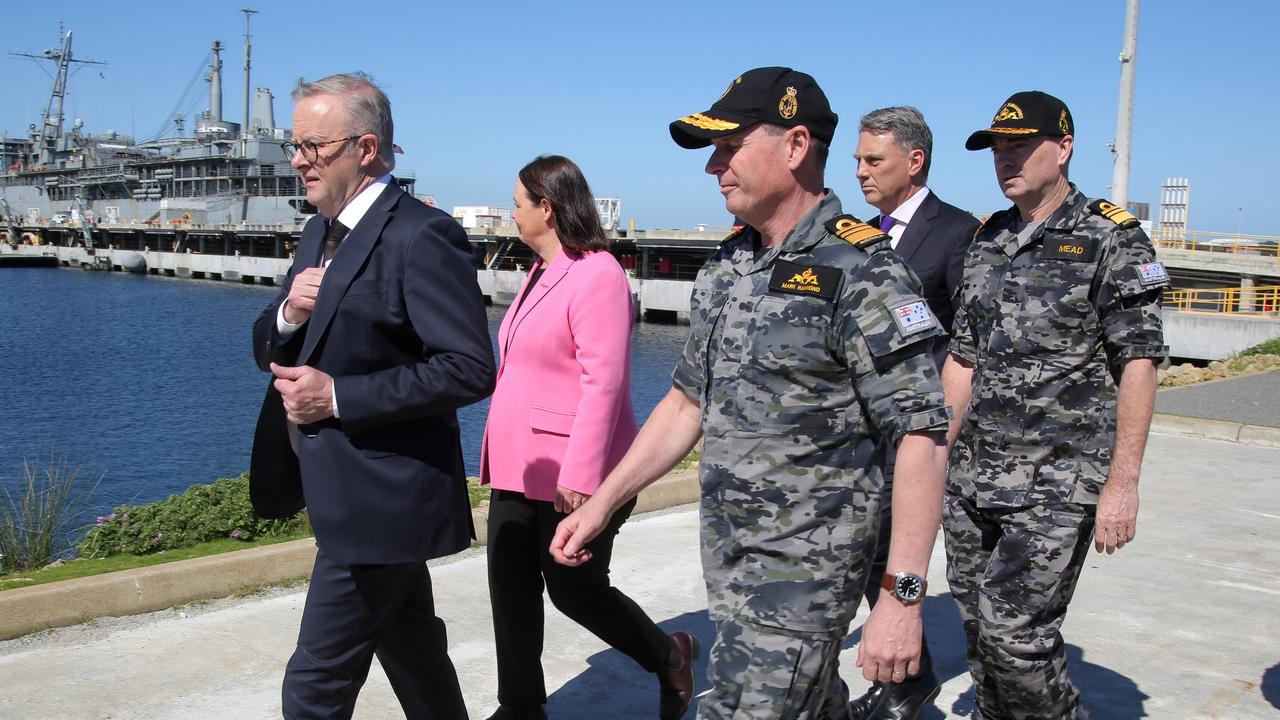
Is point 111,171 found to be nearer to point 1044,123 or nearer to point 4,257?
point 4,257

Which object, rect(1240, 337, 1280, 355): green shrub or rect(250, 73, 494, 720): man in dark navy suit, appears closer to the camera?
rect(250, 73, 494, 720): man in dark navy suit

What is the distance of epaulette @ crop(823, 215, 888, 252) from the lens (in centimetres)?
238

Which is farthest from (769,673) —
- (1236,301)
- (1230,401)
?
(1236,301)

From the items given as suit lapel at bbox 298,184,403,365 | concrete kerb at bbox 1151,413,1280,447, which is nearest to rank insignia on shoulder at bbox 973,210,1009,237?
suit lapel at bbox 298,184,403,365

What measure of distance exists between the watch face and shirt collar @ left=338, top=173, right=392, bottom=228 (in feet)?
5.38

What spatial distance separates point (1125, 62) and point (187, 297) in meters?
63.0

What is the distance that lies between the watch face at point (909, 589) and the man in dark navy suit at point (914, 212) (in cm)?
167

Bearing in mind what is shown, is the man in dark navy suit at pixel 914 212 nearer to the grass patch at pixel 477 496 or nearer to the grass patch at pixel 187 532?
the grass patch at pixel 187 532

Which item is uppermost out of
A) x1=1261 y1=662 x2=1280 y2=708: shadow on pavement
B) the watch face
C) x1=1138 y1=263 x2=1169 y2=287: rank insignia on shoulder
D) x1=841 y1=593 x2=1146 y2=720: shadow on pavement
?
x1=1138 y1=263 x2=1169 y2=287: rank insignia on shoulder

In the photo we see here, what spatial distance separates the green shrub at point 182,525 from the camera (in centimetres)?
557

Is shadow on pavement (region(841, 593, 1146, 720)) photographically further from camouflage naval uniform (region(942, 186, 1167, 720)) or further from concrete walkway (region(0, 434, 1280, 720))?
camouflage naval uniform (region(942, 186, 1167, 720))

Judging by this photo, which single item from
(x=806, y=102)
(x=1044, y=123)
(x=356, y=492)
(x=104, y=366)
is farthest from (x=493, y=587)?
(x=104, y=366)

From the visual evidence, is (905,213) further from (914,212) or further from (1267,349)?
(1267,349)

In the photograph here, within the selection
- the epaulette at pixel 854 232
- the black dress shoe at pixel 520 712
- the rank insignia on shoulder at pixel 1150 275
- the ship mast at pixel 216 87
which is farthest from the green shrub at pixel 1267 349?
the ship mast at pixel 216 87
